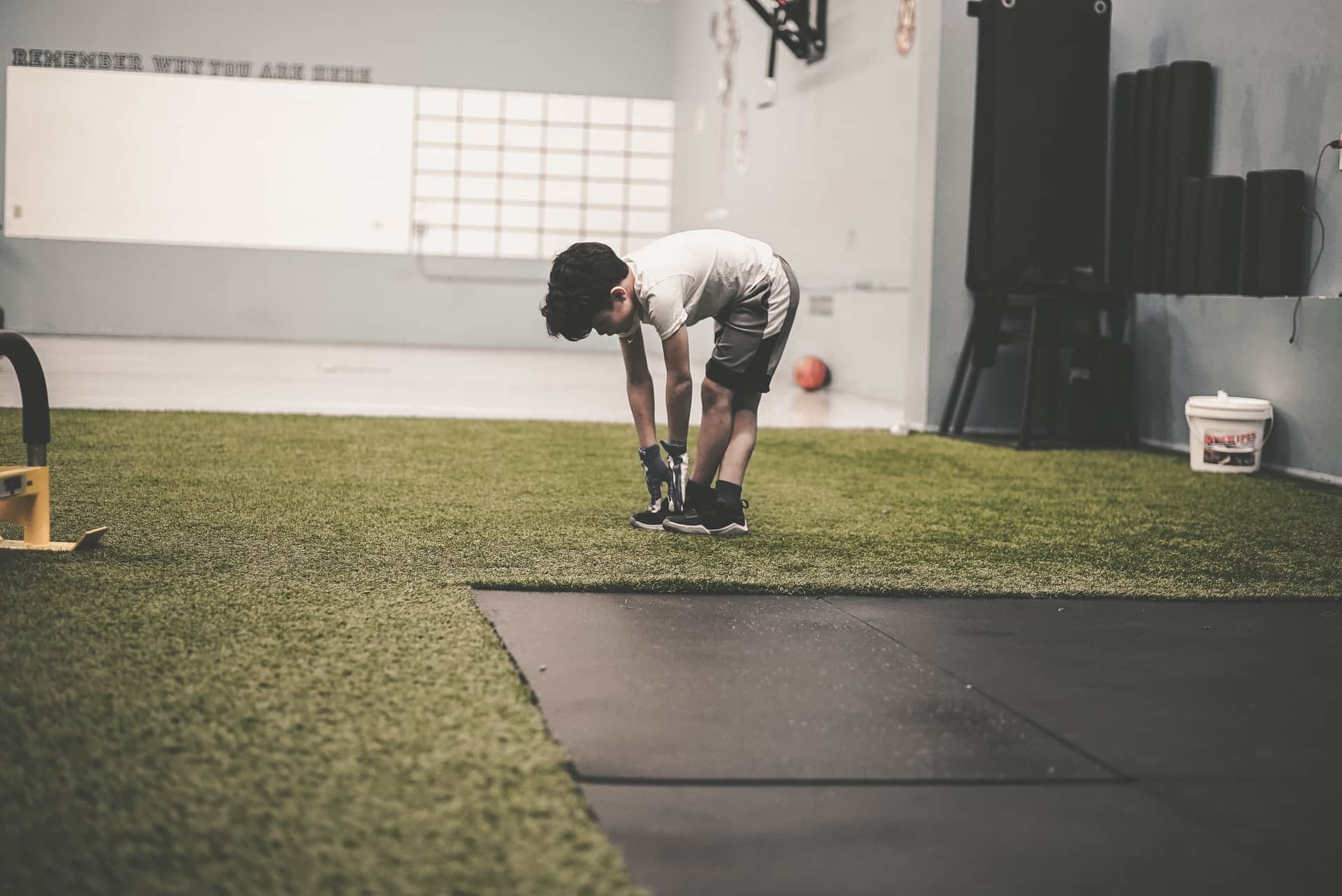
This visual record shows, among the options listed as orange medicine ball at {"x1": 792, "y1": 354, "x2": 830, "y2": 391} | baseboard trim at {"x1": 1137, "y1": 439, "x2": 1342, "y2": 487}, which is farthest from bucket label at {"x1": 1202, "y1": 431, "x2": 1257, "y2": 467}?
orange medicine ball at {"x1": 792, "y1": 354, "x2": 830, "y2": 391}

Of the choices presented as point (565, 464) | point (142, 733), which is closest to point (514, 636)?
point (142, 733)

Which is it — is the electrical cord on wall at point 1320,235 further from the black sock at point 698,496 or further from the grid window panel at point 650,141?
the grid window panel at point 650,141

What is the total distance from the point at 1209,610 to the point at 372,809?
1.61 m

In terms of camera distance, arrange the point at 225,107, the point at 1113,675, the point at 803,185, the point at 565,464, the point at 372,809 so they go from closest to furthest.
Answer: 1. the point at 372,809
2. the point at 1113,675
3. the point at 565,464
4. the point at 803,185
5. the point at 225,107

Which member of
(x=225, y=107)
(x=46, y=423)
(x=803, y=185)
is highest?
(x=225, y=107)

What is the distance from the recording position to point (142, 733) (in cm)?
140

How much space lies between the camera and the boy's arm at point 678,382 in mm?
2707

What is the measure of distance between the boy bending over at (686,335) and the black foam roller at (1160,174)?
2.45 metres

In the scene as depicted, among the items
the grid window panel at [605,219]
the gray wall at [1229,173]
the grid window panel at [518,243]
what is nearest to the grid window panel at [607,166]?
the grid window panel at [605,219]

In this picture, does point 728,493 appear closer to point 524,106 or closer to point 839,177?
point 839,177

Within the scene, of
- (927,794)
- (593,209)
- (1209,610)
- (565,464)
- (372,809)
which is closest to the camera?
(372,809)

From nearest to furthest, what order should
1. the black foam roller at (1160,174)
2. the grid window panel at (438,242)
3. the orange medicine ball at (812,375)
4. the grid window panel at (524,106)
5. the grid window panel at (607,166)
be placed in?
the black foam roller at (1160,174) → the orange medicine ball at (812,375) → the grid window panel at (438,242) → the grid window panel at (524,106) → the grid window panel at (607,166)

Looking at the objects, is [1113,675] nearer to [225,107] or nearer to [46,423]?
[46,423]

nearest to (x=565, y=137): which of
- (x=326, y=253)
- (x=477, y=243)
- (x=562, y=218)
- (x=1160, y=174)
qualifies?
(x=562, y=218)
